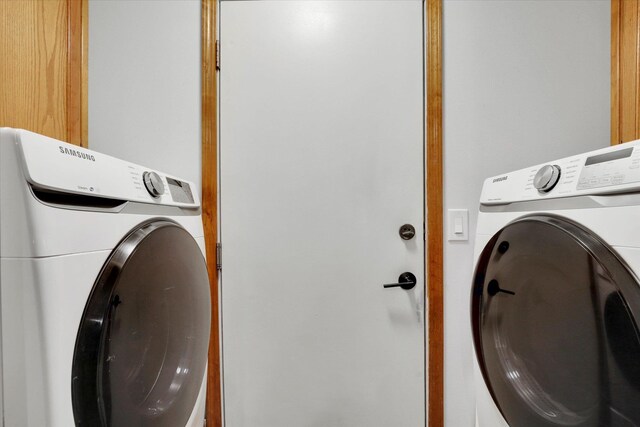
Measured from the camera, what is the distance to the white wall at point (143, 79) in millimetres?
1207

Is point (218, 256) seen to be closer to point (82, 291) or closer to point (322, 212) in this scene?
point (322, 212)

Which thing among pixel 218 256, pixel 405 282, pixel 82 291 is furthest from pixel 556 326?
pixel 218 256

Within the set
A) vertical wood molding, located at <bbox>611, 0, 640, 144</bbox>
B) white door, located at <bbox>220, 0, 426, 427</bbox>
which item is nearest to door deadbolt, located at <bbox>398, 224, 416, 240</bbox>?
white door, located at <bbox>220, 0, 426, 427</bbox>

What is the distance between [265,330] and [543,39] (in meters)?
1.55

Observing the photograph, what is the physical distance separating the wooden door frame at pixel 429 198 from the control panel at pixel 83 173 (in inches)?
16.3

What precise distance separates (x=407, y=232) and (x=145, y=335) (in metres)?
0.89

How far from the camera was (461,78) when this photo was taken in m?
1.19

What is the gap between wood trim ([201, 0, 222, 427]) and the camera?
1.16m

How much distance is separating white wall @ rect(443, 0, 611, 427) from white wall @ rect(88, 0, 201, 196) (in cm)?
102

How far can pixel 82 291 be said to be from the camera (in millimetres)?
486

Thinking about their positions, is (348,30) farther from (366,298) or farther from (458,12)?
(366,298)

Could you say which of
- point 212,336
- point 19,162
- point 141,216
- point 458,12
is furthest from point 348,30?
point 212,336

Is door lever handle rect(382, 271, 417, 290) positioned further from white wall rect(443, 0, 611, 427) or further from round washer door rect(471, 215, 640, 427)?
round washer door rect(471, 215, 640, 427)

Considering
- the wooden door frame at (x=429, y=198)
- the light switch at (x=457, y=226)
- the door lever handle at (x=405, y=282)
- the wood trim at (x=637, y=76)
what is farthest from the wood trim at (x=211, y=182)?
the wood trim at (x=637, y=76)
